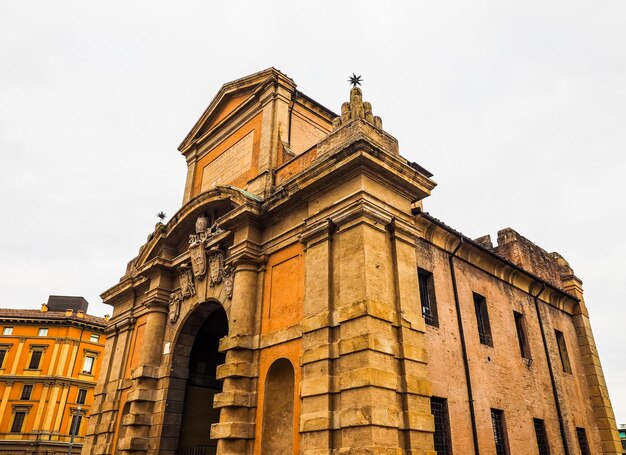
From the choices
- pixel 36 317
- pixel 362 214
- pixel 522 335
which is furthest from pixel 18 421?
pixel 362 214

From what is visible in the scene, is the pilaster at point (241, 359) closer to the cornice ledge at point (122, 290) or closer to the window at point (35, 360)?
the cornice ledge at point (122, 290)

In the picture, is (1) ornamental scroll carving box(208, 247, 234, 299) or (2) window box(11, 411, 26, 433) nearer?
(1) ornamental scroll carving box(208, 247, 234, 299)

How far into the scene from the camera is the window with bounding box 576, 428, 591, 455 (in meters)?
16.4

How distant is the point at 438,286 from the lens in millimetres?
12984

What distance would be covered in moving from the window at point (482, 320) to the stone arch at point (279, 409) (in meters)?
6.10

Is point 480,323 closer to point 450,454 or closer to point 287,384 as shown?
point 450,454

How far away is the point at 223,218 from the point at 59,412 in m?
39.5

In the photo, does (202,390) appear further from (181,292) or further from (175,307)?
(181,292)

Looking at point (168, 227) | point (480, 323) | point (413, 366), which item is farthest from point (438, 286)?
point (168, 227)

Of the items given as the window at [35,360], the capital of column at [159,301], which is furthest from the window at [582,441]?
the window at [35,360]

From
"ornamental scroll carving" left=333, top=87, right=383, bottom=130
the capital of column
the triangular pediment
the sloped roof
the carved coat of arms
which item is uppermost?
the sloped roof

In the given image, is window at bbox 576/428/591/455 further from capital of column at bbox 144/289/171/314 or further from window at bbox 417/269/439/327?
capital of column at bbox 144/289/171/314

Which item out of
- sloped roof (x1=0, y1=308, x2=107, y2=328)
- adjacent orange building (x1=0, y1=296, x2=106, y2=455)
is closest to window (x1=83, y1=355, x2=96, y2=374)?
adjacent orange building (x1=0, y1=296, x2=106, y2=455)

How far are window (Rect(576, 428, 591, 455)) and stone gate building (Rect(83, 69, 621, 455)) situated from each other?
0.13 ft
